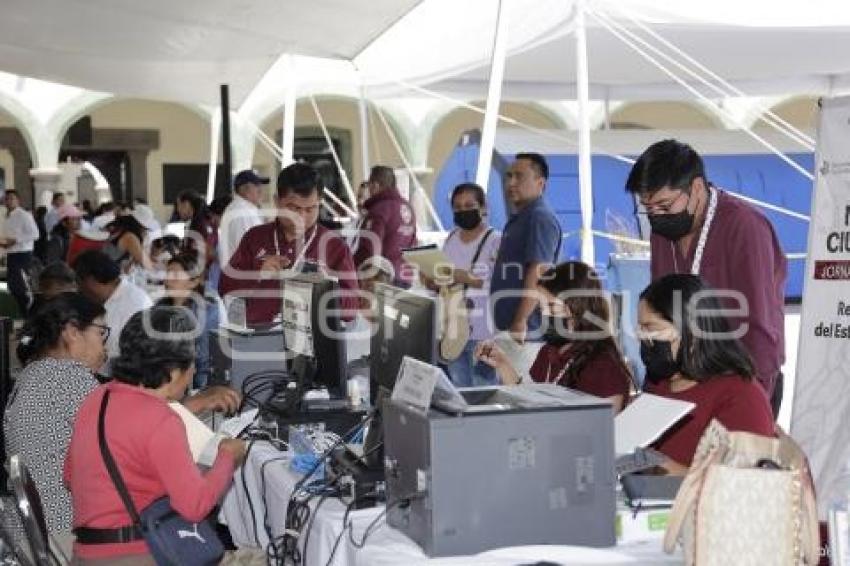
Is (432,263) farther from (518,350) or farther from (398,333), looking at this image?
(398,333)

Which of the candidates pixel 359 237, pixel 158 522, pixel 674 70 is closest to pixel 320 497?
pixel 158 522

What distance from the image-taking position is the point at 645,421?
2.28 meters

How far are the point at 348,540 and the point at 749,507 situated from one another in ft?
2.69

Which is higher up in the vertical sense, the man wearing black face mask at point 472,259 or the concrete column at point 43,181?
the concrete column at point 43,181

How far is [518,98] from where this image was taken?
1241cm

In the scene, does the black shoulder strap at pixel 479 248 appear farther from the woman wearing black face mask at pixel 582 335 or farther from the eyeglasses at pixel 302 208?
the woman wearing black face mask at pixel 582 335

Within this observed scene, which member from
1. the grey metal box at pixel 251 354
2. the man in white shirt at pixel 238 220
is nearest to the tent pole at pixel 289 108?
the man in white shirt at pixel 238 220

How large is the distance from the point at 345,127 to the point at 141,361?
58.0 feet

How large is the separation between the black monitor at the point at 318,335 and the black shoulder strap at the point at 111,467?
85cm

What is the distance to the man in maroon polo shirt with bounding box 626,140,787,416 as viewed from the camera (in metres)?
2.91

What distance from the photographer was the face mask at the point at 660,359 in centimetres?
255

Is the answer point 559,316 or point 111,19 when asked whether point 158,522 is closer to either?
point 559,316

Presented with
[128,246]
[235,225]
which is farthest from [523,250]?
[128,246]

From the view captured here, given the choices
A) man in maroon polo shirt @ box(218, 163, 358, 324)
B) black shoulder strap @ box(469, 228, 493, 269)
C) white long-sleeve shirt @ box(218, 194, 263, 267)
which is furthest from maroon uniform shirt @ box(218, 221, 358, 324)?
white long-sleeve shirt @ box(218, 194, 263, 267)
